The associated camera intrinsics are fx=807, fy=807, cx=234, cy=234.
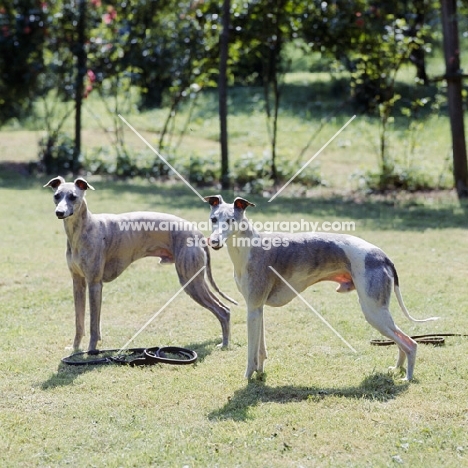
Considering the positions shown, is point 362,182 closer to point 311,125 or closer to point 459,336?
point 311,125

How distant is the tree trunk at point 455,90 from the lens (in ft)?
50.3

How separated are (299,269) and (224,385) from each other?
42.6 inches

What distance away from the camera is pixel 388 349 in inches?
283

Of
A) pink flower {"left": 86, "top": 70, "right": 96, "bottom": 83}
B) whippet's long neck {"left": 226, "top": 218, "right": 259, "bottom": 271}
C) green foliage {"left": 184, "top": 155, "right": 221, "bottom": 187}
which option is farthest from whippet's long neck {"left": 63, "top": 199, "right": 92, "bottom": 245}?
pink flower {"left": 86, "top": 70, "right": 96, "bottom": 83}

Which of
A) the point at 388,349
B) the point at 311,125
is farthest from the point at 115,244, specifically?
the point at 311,125

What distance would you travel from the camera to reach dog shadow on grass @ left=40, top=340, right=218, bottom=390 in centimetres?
641

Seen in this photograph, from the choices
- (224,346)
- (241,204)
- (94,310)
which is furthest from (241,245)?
(94,310)

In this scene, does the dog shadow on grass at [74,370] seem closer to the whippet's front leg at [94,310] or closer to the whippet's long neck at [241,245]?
the whippet's front leg at [94,310]

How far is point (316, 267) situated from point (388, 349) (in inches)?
52.3

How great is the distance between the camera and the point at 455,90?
1547 centimetres

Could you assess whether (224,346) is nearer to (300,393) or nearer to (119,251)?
(119,251)

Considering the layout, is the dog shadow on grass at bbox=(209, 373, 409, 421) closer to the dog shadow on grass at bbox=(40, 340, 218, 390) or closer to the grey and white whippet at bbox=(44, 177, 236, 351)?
the dog shadow on grass at bbox=(40, 340, 218, 390)

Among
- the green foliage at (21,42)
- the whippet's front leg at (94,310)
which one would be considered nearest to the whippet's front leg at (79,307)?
the whippet's front leg at (94,310)

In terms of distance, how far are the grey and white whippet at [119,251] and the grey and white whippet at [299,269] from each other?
110 centimetres
